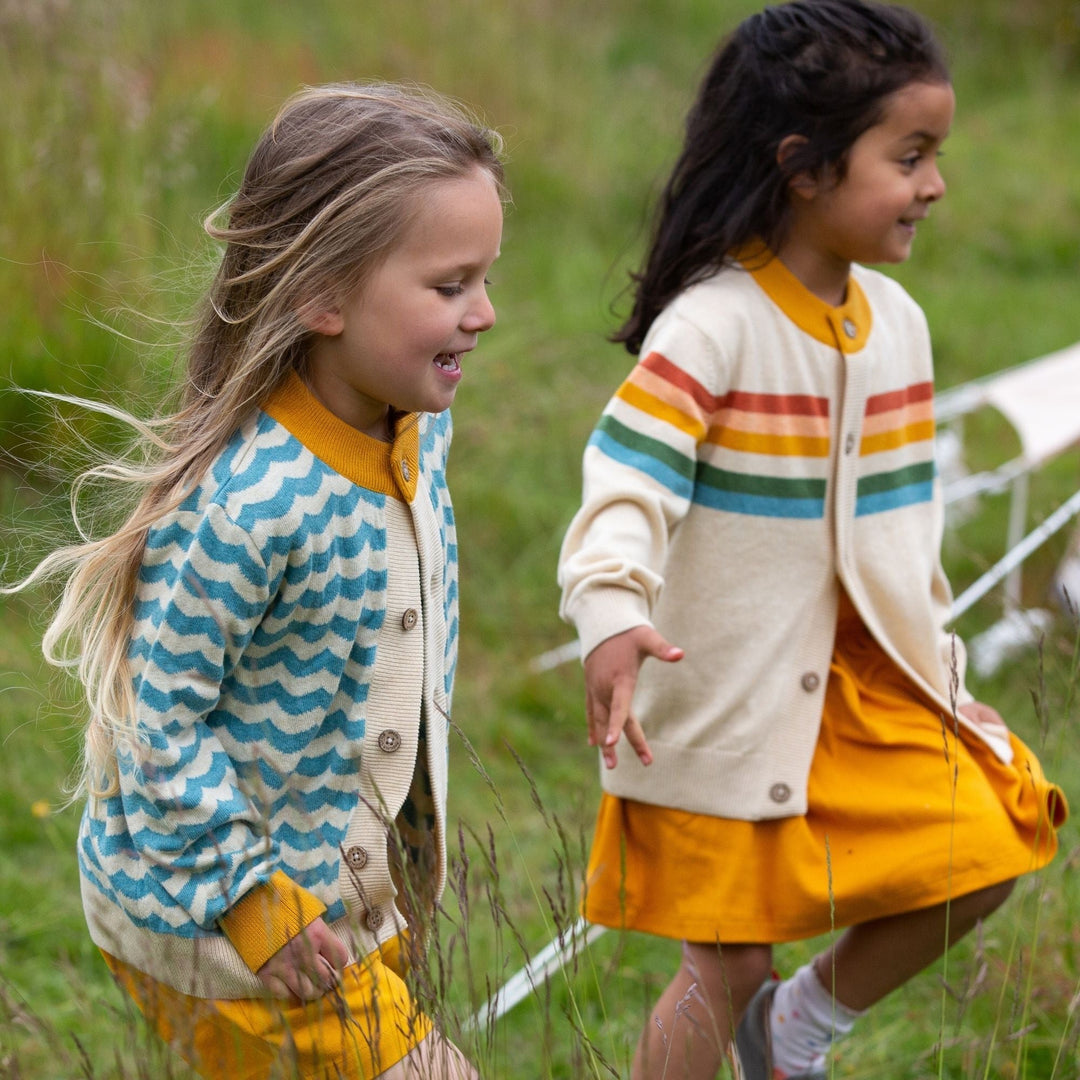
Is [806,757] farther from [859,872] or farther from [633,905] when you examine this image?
[633,905]

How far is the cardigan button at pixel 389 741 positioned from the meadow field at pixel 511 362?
163mm

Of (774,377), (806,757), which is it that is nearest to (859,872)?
(806,757)

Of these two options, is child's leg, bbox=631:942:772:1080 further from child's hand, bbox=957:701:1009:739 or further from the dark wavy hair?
the dark wavy hair

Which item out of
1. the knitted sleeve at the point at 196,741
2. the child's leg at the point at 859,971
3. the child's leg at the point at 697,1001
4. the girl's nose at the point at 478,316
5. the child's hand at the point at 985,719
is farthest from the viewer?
the child's hand at the point at 985,719

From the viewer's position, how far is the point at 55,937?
→ 293cm

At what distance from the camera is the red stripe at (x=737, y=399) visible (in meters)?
2.24

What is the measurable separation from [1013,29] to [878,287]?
893 cm

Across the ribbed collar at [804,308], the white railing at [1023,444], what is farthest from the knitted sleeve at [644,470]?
the white railing at [1023,444]

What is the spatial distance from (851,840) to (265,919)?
98 centimetres

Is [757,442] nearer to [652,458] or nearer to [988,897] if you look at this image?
[652,458]

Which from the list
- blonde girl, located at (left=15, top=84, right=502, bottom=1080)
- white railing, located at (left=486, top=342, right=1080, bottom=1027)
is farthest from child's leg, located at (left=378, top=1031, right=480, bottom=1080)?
white railing, located at (left=486, top=342, right=1080, bottom=1027)

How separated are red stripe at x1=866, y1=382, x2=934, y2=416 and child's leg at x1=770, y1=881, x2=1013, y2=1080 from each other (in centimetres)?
75

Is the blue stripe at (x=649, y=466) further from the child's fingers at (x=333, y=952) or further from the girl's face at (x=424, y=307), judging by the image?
the child's fingers at (x=333, y=952)

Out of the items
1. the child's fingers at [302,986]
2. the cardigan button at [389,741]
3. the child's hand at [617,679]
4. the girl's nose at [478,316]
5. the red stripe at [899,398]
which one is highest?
the girl's nose at [478,316]
